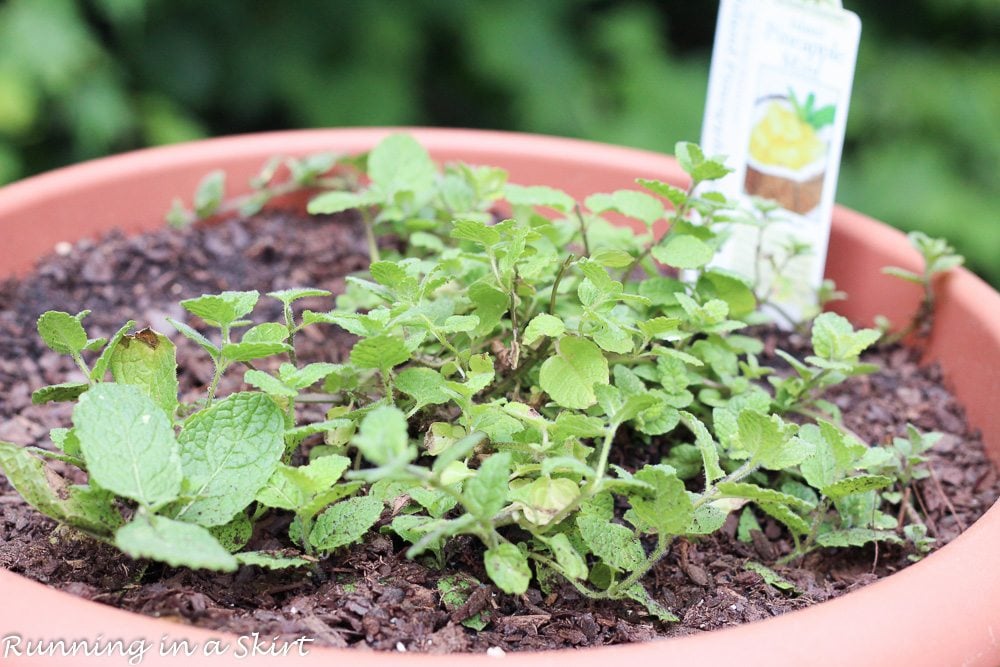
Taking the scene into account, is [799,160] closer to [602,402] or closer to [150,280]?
[602,402]

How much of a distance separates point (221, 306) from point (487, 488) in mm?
272

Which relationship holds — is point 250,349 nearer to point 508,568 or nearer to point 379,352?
point 379,352

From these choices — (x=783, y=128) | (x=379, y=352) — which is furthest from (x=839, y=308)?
(x=379, y=352)

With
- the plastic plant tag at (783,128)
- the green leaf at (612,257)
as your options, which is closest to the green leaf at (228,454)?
the green leaf at (612,257)

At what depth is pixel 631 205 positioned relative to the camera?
3.29 feet

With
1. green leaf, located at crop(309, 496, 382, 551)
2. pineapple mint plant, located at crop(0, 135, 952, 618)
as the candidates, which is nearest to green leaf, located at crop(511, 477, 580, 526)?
pineapple mint plant, located at crop(0, 135, 952, 618)

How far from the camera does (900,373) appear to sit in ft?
3.72

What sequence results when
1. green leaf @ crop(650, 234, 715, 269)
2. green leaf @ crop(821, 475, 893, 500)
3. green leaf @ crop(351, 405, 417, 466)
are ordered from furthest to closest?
green leaf @ crop(650, 234, 715, 269) → green leaf @ crop(821, 475, 893, 500) → green leaf @ crop(351, 405, 417, 466)

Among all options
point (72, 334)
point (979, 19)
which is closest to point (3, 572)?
point (72, 334)

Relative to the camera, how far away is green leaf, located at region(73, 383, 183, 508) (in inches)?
25.9

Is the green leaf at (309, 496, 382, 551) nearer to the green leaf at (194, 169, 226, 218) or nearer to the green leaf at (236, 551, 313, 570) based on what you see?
the green leaf at (236, 551, 313, 570)

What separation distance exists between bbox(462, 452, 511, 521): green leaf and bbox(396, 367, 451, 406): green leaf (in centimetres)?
15

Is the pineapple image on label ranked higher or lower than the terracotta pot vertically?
higher

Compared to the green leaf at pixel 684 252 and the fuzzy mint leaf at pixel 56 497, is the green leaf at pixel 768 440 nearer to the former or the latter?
the green leaf at pixel 684 252
